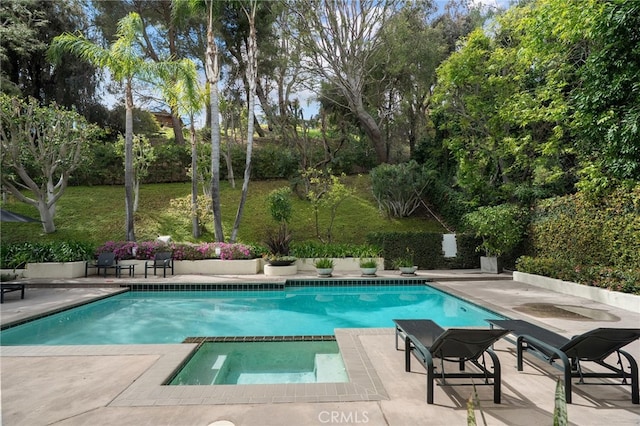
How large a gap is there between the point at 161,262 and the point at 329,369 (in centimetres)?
1022

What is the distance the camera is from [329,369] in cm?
485

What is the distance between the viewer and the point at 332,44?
20.9 meters

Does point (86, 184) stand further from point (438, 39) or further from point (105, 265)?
point (438, 39)

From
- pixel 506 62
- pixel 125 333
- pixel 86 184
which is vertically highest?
pixel 506 62

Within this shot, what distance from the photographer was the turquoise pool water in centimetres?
695

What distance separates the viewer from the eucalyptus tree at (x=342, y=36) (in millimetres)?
20203

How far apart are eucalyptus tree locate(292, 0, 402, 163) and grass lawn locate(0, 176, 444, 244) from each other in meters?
6.62

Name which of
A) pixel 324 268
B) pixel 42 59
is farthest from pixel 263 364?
pixel 42 59

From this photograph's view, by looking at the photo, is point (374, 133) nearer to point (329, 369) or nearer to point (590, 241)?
point (590, 241)

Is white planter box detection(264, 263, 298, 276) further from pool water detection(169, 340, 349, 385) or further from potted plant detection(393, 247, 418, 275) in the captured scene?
pool water detection(169, 340, 349, 385)

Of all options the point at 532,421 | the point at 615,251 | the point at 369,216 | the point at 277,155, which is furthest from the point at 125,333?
the point at 277,155

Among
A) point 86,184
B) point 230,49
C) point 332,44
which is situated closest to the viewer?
point 332,44

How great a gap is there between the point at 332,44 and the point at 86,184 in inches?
626

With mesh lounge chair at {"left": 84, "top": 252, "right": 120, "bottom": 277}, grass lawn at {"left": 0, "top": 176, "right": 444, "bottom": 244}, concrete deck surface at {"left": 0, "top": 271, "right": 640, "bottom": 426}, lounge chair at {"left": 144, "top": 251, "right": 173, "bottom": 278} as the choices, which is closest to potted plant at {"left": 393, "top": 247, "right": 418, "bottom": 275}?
grass lawn at {"left": 0, "top": 176, "right": 444, "bottom": 244}
